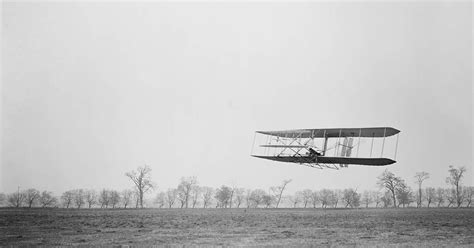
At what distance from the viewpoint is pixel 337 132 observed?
91.0 feet

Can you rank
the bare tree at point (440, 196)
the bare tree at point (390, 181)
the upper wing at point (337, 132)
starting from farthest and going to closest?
1. the bare tree at point (440, 196)
2. the bare tree at point (390, 181)
3. the upper wing at point (337, 132)

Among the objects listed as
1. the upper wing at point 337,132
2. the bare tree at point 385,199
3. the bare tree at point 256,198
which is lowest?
the bare tree at point 256,198

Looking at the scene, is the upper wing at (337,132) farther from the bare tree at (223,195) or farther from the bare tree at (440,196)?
the bare tree at (440,196)

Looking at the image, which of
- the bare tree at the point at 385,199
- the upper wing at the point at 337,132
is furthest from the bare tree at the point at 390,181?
the upper wing at the point at 337,132

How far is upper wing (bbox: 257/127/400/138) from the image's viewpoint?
25422mm

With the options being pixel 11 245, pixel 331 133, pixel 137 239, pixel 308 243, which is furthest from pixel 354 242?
pixel 11 245

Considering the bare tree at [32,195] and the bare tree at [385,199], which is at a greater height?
the bare tree at [385,199]

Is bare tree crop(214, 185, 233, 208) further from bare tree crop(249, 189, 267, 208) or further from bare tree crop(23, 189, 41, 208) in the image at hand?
bare tree crop(23, 189, 41, 208)

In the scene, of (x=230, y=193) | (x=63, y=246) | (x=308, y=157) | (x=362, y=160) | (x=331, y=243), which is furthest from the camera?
(x=230, y=193)

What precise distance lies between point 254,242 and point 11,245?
1225 centimetres

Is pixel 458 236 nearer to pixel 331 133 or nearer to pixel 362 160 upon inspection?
pixel 362 160

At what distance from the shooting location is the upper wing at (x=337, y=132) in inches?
1001

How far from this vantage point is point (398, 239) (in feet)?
69.3

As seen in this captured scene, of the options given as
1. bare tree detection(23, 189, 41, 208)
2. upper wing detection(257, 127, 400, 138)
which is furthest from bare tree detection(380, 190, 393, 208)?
bare tree detection(23, 189, 41, 208)
